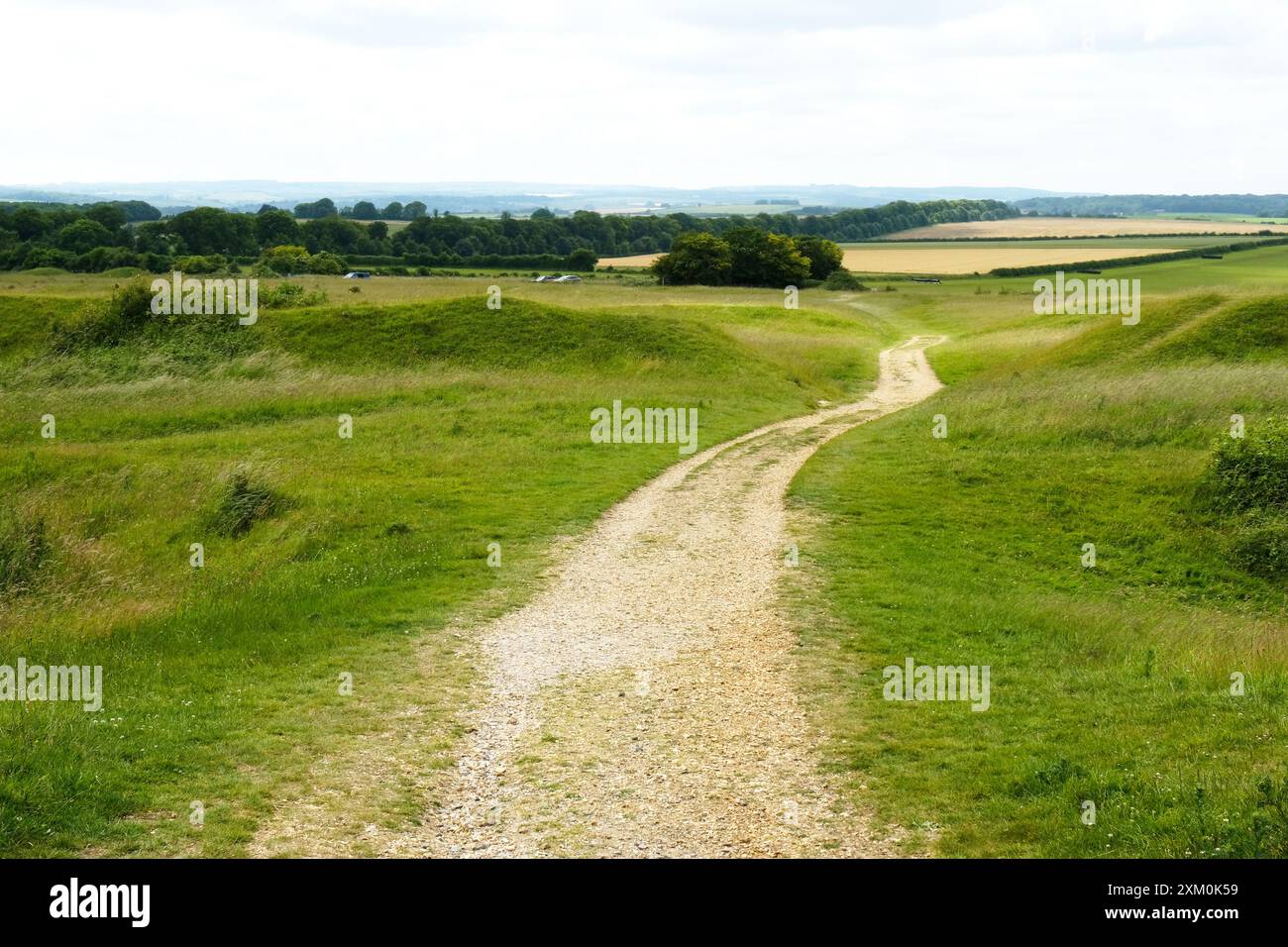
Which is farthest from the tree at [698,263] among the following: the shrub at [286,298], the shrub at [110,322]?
the shrub at [110,322]

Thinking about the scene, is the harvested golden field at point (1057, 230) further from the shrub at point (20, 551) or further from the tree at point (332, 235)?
the shrub at point (20, 551)

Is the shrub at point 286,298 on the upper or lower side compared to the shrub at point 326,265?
lower

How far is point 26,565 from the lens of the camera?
20.4 m

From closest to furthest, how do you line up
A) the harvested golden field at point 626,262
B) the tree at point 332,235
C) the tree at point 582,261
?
1. the tree at point 582,261
2. the harvested golden field at point 626,262
3. the tree at point 332,235

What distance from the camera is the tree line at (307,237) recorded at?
326ft

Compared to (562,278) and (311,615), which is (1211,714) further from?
(562,278)

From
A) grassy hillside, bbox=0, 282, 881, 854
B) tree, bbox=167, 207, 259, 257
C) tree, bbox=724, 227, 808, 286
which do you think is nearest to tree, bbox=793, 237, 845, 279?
tree, bbox=724, 227, 808, 286

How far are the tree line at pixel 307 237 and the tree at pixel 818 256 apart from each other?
5752mm

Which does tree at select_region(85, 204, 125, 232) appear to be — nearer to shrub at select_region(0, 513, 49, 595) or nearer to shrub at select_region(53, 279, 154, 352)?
shrub at select_region(53, 279, 154, 352)

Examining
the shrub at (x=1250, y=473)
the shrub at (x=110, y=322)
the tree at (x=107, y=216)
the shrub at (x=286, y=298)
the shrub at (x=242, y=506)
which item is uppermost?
the tree at (x=107, y=216)

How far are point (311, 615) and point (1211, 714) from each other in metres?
12.3

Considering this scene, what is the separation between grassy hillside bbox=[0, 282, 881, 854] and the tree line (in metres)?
54.0

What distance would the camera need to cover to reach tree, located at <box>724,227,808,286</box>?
99.2 meters

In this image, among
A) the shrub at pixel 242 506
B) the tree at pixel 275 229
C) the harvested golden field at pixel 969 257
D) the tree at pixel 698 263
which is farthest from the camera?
the tree at pixel 275 229
